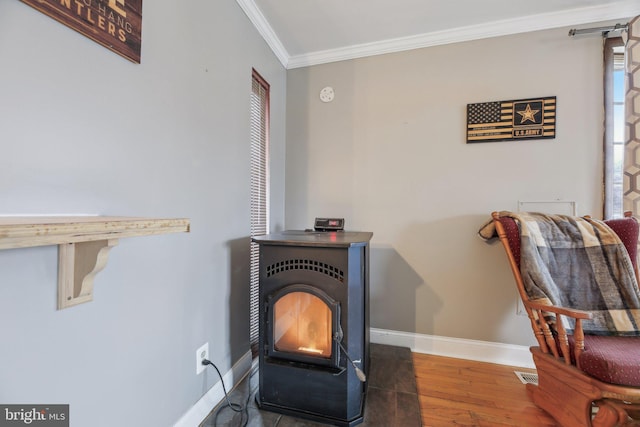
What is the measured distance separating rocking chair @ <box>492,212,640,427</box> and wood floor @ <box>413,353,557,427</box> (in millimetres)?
113

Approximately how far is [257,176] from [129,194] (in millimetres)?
1039

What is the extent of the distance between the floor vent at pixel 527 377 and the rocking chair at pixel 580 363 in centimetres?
17

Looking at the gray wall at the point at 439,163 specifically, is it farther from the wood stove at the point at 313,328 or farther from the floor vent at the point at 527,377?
the wood stove at the point at 313,328

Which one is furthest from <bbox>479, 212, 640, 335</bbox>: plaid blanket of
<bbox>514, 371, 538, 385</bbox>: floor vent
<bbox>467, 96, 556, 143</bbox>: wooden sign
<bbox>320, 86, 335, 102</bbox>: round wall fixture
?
<bbox>320, 86, 335, 102</bbox>: round wall fixture

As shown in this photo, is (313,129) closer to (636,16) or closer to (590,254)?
(590,254)

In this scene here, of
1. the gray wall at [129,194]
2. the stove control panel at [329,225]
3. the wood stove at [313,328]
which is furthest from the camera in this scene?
→ the stove control panel at [329,225]

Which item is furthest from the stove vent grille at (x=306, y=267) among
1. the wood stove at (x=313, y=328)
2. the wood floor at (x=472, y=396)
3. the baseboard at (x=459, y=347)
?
the baseboard at (x=459, y=347)

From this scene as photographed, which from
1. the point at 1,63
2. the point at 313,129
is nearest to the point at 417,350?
the point at 313,129

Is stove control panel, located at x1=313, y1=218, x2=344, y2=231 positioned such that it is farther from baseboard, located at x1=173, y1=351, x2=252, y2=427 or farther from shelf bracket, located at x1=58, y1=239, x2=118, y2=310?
shelf bracket, located at x1=58, y1=239, x2=118, y2=310

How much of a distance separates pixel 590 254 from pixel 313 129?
2097 mm

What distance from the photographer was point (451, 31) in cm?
195

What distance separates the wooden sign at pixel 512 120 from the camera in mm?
1816

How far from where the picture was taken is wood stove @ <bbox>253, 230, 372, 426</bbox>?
1224 millimetres

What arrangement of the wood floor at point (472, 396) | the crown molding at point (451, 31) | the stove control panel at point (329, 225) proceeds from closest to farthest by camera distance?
the wood floor at point (472, 396) → the crown molding at point (451, 31) → the stove control panel at point (329, 225)
